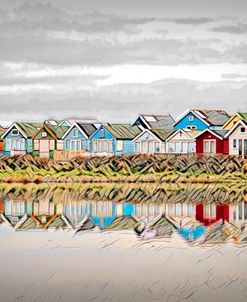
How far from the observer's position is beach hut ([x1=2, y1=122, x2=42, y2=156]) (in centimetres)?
3303

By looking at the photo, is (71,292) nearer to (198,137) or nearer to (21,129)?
(198,137)

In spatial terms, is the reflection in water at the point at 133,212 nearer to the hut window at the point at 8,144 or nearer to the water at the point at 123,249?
the water at the point at 123,249

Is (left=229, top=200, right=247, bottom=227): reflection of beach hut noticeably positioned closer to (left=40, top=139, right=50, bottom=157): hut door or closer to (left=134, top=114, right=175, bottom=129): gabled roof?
(left=134, top=114, right=175, bottom=129): gabled roof

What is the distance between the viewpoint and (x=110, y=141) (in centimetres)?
3061

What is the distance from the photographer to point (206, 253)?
331 inches

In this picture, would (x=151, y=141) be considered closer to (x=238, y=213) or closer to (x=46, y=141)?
(x=46, y=141)

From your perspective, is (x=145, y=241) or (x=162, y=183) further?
(x=162, y=183)

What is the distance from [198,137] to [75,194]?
1128cm

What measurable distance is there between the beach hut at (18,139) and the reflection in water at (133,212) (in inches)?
600

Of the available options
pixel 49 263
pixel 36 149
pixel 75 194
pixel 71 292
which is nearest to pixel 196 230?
Result: pixel 49 263

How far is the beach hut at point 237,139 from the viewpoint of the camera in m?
26.7

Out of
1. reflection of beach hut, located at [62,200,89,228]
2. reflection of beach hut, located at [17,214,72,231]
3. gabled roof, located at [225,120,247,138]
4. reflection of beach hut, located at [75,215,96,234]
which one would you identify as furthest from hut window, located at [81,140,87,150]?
reflection of beach hut, located at [75,215,96,234]

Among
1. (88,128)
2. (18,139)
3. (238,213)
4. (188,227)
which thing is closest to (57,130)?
Result: (18,139)

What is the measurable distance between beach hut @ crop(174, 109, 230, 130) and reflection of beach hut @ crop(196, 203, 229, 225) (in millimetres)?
15846
